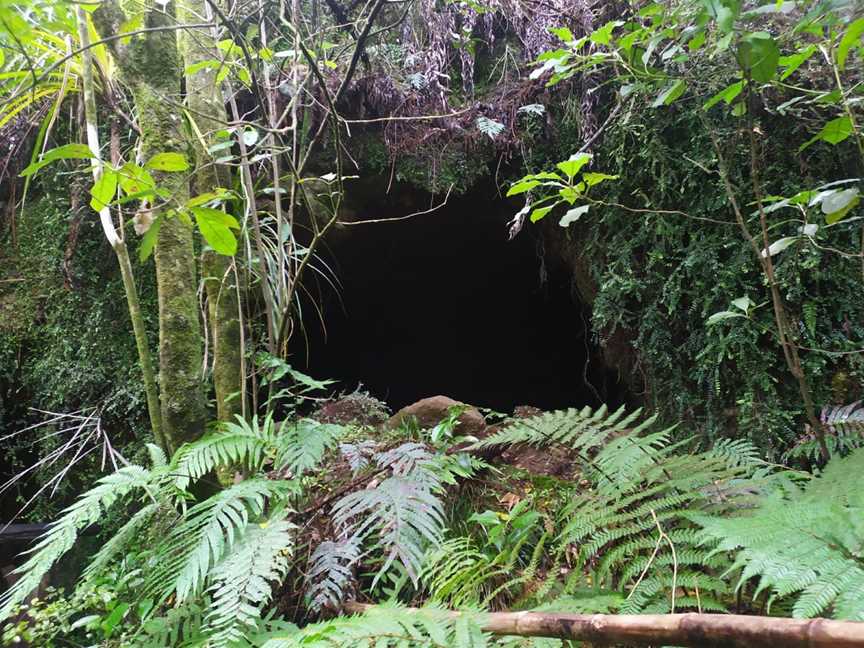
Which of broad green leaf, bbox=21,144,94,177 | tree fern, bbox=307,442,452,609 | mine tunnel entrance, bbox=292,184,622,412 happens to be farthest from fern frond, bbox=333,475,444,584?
mine tunnel entrance, bbox=292,184,622,412

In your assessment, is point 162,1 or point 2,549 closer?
point 162,1

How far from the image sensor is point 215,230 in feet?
3.64

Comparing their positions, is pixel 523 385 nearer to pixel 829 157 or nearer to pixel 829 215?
pixel 829 157

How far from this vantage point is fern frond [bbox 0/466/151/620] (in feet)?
3.65

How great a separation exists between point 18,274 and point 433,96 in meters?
2.59

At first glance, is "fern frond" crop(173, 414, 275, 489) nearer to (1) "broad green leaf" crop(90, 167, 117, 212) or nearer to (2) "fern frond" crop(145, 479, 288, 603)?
(2) "fern frond" crop(145, 479, 288, 603)

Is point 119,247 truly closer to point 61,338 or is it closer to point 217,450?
point 217,450

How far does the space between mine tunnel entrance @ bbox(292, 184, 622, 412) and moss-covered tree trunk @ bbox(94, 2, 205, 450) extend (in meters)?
1.94

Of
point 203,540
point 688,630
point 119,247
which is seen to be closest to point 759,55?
point 688,630

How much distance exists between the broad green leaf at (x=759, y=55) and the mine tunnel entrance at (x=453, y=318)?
2409 mm

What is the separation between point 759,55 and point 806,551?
109 cm

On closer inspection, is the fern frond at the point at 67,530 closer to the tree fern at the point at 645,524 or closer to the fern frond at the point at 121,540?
the fern frond at the point at 121,540

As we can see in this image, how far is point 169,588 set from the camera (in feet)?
3.45

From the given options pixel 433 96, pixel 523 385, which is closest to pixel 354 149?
pixel 433 96
